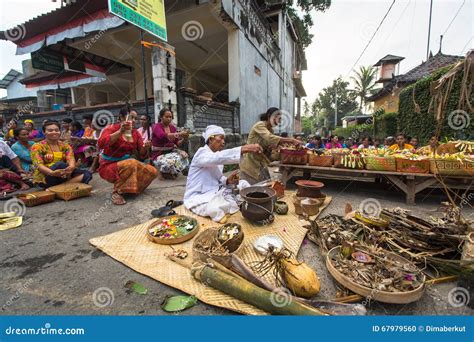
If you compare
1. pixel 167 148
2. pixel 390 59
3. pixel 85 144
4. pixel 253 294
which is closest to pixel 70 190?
pixel 167 148

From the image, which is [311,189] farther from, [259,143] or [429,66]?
[429,66]

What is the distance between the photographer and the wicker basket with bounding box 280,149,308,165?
5105 millimetres

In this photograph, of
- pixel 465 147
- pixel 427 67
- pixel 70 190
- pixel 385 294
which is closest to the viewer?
pixel 385 294

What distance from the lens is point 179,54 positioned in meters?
11.1

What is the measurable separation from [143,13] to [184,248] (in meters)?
5.52

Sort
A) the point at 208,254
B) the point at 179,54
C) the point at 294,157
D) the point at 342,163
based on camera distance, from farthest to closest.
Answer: the point at 179,54 → the point at 294,157 → the point at 342,163 → the point at 208,254

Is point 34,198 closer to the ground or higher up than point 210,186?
closer to the ground

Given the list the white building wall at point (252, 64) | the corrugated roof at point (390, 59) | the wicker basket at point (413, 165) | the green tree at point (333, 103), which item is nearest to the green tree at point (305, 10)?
the white building wall at point (252, 64)

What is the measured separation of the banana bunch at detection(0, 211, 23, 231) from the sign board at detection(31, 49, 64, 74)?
7320mm

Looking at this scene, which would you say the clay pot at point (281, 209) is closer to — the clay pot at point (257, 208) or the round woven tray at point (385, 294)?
the clay pot at point (257, 208)

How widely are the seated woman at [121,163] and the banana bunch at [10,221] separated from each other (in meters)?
1.26

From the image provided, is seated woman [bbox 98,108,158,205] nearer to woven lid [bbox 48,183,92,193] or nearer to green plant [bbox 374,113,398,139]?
woven lid [bbox 48,183,92,193]

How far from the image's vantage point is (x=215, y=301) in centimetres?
177

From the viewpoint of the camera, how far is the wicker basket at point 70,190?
420 cm
